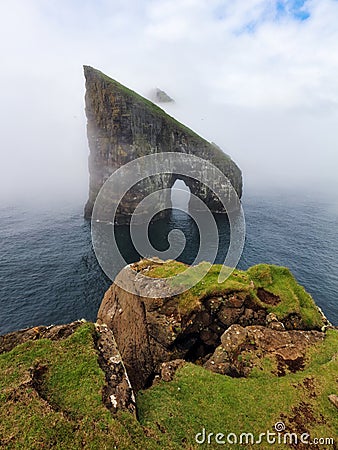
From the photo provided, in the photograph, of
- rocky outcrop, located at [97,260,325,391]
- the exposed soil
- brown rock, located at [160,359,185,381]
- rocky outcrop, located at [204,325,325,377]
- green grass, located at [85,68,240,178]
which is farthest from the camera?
green grass, located at [85,68,240,178]

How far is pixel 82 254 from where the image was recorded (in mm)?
53531

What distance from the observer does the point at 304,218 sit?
278 feet

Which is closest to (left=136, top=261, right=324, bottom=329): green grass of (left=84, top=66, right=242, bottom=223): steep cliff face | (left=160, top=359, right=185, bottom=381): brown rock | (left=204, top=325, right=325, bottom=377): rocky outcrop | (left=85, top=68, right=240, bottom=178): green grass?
(left=204, top=325, right=325, bottom=377): rocky outcrop

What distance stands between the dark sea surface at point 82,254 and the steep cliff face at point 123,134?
40.6ft

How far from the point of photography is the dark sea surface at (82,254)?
119 feet

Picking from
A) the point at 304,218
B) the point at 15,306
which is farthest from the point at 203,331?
the point at 304,218

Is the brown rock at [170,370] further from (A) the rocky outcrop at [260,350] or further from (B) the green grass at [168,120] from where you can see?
(B) the green grass at [168,120]

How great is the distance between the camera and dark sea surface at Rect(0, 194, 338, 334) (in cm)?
3638

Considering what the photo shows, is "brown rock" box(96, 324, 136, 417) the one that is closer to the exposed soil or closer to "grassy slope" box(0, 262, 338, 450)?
"grassy slope" box(0, 262, 338, 450)

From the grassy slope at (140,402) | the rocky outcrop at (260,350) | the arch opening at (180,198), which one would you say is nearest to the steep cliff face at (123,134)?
the arch opening at (180,198)

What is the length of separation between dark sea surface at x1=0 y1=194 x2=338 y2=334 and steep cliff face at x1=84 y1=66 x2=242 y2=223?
487 inches

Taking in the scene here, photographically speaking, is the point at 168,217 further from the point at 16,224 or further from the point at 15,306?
the point at 15,306

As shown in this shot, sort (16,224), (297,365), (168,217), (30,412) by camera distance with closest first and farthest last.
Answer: (30,412), (297,365), (16,224), (168,217)

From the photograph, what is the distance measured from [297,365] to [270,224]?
220ft
